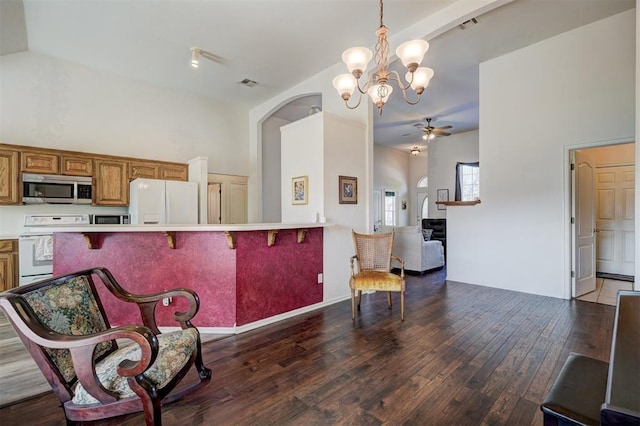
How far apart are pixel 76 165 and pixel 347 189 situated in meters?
4.15

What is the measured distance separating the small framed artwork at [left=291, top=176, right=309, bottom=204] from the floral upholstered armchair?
8.41ft

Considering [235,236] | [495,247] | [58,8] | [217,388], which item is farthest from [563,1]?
[58,8]

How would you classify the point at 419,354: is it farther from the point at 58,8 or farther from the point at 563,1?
the point at 58,8

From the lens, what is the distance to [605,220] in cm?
543

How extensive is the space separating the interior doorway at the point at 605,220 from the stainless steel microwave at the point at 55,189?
23.8 feet

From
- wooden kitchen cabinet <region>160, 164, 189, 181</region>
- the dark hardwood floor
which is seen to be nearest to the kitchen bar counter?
the dark hardwood floor

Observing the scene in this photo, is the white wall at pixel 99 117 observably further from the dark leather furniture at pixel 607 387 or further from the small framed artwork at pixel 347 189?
the dark leather furniture at pixel 607 387

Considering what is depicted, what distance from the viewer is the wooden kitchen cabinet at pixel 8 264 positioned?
3.89m

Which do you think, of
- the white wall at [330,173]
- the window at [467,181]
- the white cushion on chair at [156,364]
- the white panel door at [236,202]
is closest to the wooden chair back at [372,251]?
the white wall at [330,173]

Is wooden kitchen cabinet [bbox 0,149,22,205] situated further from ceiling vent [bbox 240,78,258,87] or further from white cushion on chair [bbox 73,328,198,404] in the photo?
white cushion on chair [bbox 73,328,198,404]

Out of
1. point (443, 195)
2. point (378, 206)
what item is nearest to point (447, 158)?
point (443, 195)

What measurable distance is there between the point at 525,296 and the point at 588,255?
3.98 feet

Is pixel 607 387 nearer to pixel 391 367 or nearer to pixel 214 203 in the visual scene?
pixel 391 367

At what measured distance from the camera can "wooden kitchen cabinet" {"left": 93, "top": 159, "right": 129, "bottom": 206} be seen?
15.0 feet
